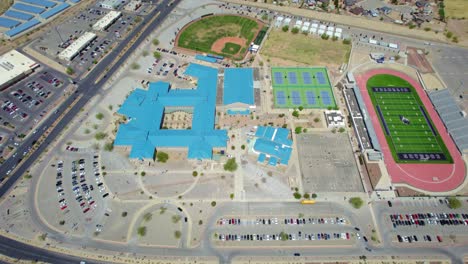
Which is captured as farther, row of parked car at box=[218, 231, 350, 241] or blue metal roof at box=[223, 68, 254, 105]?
blue metal roof at box=[223, 68, 254, 105]

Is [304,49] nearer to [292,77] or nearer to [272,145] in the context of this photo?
[292,77]

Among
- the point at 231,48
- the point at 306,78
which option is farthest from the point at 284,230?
the point at 231,48

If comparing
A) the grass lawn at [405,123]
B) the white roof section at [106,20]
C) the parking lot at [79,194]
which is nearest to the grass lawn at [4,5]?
the white roof section at [106,20]

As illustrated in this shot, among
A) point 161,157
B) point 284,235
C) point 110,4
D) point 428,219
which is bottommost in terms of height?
point 284,235

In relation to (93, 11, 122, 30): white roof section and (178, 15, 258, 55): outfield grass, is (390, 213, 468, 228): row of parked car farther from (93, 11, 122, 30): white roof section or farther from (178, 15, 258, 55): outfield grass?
(93, 11, 122, 30): white roof section

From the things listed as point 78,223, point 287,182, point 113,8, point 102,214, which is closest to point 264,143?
point 287,182

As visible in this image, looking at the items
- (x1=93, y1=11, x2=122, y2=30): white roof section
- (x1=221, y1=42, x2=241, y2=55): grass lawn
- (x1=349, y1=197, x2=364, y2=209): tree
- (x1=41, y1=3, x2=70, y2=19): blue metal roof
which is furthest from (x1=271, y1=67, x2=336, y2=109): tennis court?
(x1=41, y1=3, x2=70, y2=19): blue metal roof

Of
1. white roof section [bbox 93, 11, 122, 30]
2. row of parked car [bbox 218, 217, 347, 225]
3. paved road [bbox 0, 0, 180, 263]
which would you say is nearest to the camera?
paved road [bbox 0, 0, 180, 263]
